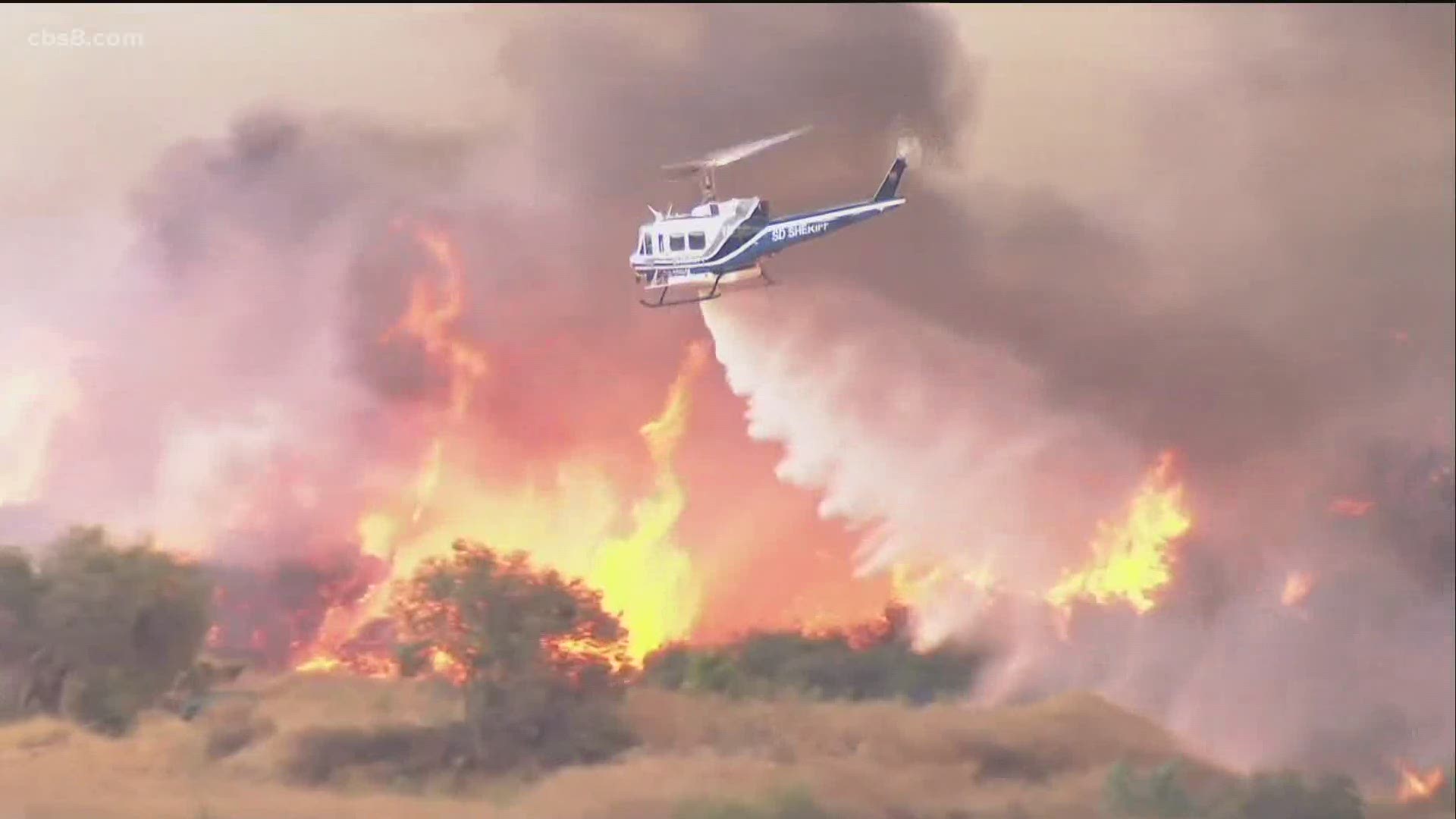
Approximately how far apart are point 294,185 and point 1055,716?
573 centimetres

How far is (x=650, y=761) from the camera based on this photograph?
8.89m

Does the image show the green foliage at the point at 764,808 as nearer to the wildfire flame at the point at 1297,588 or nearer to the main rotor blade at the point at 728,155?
the main rotor blade at the point at 728,155

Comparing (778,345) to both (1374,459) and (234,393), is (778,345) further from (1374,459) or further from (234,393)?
(1374,459)

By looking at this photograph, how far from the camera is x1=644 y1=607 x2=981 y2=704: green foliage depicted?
9289 mm

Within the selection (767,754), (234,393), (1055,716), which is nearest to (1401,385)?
(1055,716)

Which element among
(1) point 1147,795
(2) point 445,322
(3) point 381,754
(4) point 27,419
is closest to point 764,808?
(3) point 381,754

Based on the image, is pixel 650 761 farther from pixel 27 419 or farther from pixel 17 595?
pixel 27 419

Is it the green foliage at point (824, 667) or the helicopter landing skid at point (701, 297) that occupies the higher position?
the helicopter landing skid at point (701, 297)

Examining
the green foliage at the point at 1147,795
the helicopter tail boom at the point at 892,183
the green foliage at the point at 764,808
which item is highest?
the helicopter tail boom at the point at 892,183

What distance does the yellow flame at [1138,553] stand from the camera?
10250 mm

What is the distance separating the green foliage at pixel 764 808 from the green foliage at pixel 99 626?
9.44 feet

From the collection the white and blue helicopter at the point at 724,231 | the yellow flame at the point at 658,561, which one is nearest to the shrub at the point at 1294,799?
the yellow flame at the point at 658,561

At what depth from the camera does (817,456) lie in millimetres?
9781

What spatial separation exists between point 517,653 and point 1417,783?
6.15 meters
